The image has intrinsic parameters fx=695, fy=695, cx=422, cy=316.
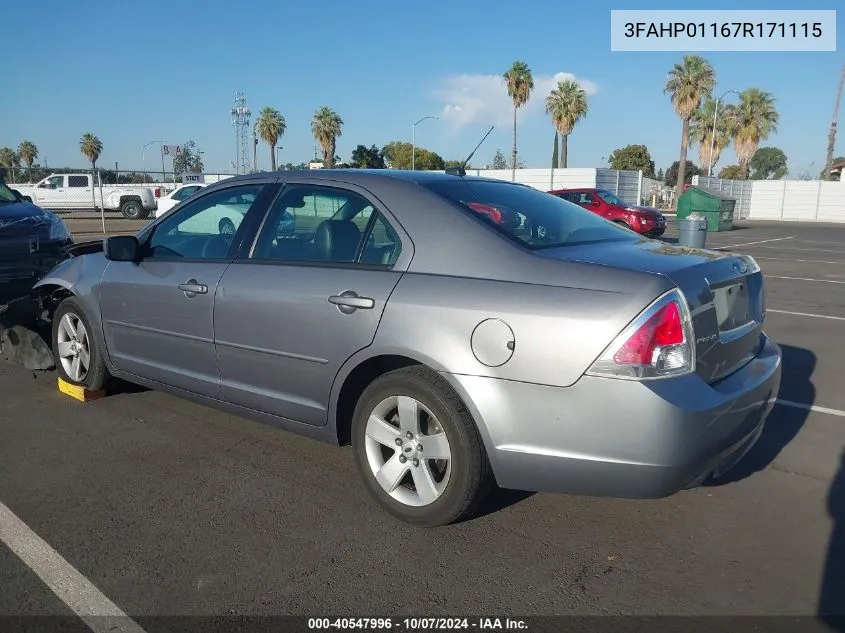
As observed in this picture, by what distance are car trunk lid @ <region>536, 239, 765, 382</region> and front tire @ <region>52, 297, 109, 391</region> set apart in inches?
131

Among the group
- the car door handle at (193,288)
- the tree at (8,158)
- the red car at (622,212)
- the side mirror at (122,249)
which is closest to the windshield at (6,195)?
the side mirror at (122,249)

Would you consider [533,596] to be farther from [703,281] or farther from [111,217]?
[111,217]

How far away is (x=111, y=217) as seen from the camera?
31625 millimetres

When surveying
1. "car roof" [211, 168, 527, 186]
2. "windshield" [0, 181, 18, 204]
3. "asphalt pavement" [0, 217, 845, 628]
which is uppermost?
"car roof" [211, 168, 527, 186]

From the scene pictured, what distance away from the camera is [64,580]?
Answer: 277 cm

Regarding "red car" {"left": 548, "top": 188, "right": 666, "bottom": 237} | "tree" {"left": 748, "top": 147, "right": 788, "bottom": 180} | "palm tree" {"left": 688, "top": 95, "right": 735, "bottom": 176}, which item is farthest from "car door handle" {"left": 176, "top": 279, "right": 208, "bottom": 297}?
"tree" {"left": 748, "top": 147, "right": 788, "bottom": 180}

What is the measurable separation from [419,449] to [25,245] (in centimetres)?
600

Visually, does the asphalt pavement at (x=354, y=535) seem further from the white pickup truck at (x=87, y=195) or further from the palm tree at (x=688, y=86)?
the palm tree at (x=688, y=86)

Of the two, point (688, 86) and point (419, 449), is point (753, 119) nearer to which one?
point (688, 86)

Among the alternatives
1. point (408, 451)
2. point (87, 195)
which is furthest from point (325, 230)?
point (87, 195)

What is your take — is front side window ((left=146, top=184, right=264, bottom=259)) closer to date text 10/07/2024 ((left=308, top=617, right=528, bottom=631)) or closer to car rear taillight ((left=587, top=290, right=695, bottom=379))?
date text 10/07/2024 ((left=308, top=617, right=528, bottom=631))

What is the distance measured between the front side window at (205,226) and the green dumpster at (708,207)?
25472 mm

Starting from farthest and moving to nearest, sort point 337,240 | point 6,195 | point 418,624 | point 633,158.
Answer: point 633,158 < point 6,195 < point 337,240 < point 418,624

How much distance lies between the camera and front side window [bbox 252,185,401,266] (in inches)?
134
